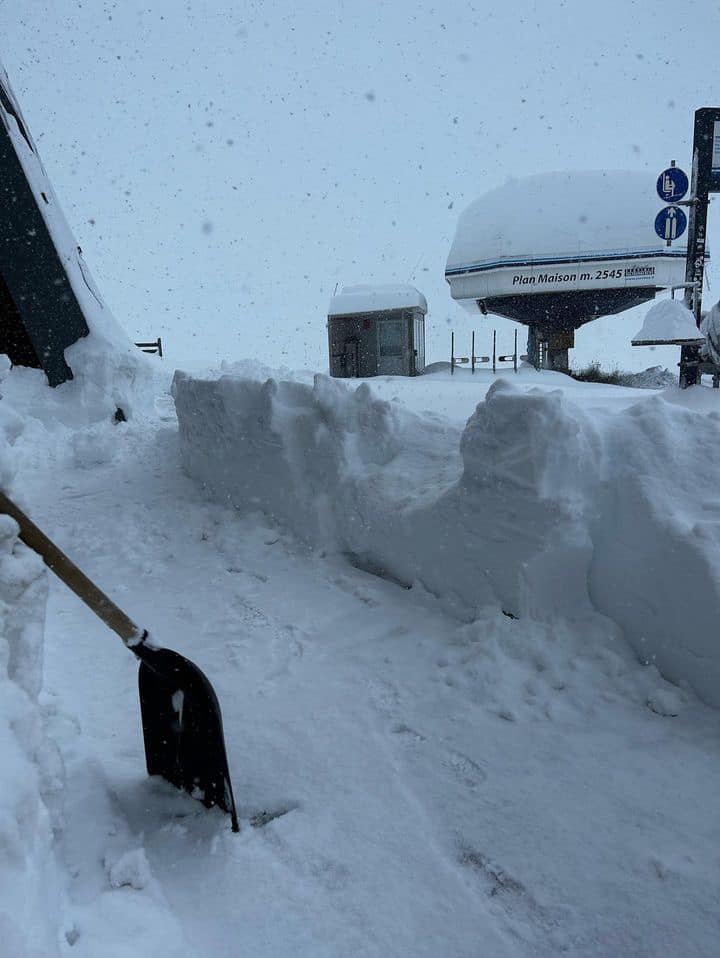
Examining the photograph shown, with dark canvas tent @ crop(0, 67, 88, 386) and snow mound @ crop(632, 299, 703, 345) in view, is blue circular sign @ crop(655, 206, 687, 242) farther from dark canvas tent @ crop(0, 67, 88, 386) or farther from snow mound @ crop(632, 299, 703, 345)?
dark canvas tent @ crop(0, 67, 88, 386)

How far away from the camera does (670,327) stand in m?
9.69

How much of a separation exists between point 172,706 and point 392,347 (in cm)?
2051

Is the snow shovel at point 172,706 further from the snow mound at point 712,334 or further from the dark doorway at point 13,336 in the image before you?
the snow mound at point 712,334

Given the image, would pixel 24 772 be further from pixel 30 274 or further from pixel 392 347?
pixel 392 347

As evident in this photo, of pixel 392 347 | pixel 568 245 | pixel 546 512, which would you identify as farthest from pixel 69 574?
pixel 568 245

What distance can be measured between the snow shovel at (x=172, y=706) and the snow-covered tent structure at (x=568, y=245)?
23.5 m

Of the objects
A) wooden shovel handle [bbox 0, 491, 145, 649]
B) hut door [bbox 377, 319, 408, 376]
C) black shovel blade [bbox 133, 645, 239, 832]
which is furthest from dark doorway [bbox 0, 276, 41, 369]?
hut door [bbox 377, 319, 408, 376]

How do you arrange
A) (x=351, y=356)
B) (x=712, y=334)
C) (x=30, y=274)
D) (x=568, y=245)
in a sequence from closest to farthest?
(x=30, y=274) < (x=712, y=334) < (x=351, y=356) < (x=568, y=245)

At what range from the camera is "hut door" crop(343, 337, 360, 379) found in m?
22.5

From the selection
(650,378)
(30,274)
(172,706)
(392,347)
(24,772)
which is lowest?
(650,378)

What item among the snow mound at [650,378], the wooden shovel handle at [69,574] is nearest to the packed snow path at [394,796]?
the wooden shovel handle at [69,574]

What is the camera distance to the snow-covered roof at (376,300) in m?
21.7

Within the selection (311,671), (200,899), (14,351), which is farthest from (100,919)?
(14,351)

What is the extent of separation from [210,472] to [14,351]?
5813mm
